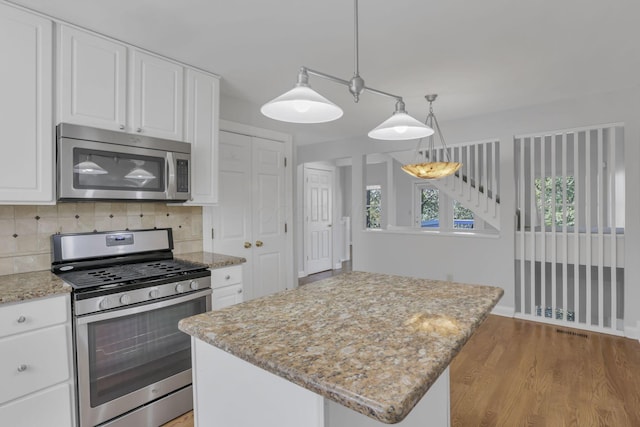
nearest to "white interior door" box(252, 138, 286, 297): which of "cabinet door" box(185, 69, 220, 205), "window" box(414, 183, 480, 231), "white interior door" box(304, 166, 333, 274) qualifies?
"cabinet door" box(185, 69, 220, 205)

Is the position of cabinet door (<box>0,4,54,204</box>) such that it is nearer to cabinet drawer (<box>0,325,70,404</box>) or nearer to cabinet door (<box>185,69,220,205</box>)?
cabinet drawer (<box>0,325,70,404</box>)

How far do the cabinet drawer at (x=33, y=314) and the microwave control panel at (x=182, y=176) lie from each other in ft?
3.13

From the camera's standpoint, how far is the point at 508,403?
218 centimetres

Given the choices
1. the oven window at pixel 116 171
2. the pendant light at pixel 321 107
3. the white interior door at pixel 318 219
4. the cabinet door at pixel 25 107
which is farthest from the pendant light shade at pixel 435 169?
the white interior door at pixel 318 219

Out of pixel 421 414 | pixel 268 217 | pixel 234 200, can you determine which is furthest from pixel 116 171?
pixel 421 414

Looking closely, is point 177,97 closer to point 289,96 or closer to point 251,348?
point 289,96

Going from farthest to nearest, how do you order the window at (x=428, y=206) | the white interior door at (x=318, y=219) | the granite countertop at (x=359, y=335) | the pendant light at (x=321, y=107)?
1. the window at (x=428, y=206)
2. the white interior door at (x=318, y=219)
3. the pendant light at (x=321, y=107)
4. the granite countertop at (x=359, y=335)

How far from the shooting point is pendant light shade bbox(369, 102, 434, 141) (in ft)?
5.08

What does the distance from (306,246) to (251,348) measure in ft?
17.1

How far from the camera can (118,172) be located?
209 centimetres

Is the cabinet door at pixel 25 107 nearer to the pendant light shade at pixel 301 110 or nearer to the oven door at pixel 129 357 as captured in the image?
the oven door at pixel 129 357

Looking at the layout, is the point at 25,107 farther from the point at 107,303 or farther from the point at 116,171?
the point at 107,303

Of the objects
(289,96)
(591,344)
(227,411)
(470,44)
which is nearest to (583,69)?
(470,44)

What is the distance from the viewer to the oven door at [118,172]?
189 cm
